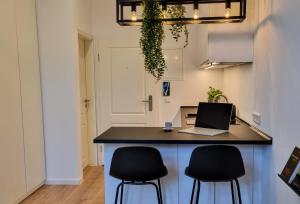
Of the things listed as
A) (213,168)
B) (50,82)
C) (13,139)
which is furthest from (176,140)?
(50,82)

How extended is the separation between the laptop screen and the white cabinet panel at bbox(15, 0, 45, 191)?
2.09 m

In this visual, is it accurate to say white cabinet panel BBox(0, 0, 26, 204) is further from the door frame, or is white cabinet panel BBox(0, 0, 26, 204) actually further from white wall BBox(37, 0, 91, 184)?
the door frame

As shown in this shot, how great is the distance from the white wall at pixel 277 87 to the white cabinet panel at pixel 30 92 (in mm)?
2622

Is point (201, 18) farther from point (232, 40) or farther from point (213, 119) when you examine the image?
point (213, 119)

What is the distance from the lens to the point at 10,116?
3041 millimetres

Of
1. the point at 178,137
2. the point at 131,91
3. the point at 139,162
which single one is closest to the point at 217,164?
the point at 178,137

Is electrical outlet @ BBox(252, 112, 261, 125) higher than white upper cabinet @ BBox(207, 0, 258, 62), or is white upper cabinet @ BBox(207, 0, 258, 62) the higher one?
white upper cabinet @ BBox(207, 0, 258, 62)

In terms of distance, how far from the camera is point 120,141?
93.2 inches

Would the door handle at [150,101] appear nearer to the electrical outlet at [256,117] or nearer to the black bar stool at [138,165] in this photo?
the electrical outlet at [256,117]

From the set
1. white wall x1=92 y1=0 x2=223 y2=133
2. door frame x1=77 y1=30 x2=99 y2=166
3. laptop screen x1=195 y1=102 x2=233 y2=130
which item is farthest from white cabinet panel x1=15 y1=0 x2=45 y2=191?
laptop screen x1=195 y1=102 x2=233 y2=130

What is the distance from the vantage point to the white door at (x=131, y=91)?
14.9 feet

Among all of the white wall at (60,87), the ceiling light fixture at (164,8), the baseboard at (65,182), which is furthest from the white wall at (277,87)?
the baseboard at (65,182)

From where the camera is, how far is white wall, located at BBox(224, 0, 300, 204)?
1.80 meters

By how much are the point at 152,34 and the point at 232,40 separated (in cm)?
82
